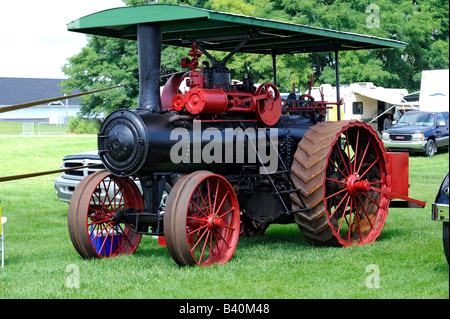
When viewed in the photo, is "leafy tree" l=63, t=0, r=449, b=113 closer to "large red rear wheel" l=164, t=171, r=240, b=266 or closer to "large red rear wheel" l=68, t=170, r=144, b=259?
"large red rear wheel" l=68, t=170, r=144, b=259

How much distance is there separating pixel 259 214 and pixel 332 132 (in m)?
1.30

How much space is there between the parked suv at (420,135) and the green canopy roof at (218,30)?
14374mm

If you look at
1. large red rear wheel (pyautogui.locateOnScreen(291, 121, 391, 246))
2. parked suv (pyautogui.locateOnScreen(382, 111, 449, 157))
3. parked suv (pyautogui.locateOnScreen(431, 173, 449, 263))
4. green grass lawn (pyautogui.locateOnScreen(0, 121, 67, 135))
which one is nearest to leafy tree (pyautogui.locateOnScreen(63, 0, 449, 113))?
green grass lawn (pyautogui.locateOnScreen(0, 121, 67, 135))

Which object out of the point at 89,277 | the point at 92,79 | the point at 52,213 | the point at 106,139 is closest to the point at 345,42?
the point at 106,139

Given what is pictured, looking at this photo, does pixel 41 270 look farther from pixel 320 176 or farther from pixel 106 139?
pixel 320 176

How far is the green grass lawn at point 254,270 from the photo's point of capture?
577 cm

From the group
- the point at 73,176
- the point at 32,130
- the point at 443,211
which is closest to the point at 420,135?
the point at 73,176

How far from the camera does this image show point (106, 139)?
700 centimetres

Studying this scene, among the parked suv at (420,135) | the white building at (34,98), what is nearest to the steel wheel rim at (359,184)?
the parked suv at (420,135)

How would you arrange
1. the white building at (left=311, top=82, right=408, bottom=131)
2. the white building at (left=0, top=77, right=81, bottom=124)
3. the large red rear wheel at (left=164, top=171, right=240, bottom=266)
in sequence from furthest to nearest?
the white building at (left=0, top=77, right=81, bottom=124)
the white building at (left=311, top=82, right=408, bottom=131)
the large red rear wheel at (left=164, top=171, right=240, bottom=266)

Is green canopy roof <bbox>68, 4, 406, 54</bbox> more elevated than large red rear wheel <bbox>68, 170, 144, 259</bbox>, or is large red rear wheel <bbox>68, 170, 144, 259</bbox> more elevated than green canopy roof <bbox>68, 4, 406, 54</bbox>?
green canopy roof <bbox>68, 4, 406, 54</bbox>

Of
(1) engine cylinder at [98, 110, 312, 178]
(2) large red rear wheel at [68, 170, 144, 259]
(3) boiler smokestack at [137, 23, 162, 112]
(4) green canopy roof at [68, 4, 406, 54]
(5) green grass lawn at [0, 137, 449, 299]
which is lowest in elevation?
(5) green grass lawn at [0, 137, 449, 299]

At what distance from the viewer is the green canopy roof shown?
673 cm

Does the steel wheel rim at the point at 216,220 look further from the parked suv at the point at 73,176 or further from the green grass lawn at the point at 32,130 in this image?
the green grass lawn at the point at 32,130
